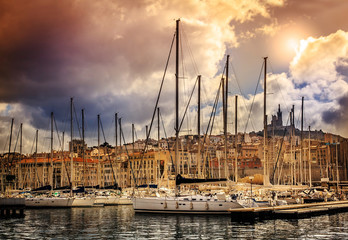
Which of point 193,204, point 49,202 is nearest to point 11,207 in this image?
point 49,202

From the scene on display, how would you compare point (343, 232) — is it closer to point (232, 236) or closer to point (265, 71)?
point (232, 236)

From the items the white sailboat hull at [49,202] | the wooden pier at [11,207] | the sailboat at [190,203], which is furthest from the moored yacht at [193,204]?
the white sailboat hull at [49,202]

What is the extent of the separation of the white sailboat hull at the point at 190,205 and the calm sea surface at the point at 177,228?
34.2 inches

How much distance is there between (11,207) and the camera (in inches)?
1569

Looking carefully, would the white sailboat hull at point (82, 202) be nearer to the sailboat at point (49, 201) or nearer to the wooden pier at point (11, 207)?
the sailboat at point (49, 201)

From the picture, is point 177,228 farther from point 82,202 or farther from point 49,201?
point 49,201

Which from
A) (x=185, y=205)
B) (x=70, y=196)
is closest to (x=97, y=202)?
Answer: (x=70, y=196)

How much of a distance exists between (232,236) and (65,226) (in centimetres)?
1320

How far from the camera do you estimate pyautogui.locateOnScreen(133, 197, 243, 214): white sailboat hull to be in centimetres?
3419

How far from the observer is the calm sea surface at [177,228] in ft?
82.0

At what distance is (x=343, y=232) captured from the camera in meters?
26.1

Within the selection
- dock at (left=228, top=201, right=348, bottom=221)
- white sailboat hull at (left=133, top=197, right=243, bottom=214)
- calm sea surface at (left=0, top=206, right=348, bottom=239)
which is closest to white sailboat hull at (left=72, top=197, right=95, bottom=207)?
calm sea surface at (left=0, top=206, right=348, bottom=239)

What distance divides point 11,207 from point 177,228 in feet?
64.9

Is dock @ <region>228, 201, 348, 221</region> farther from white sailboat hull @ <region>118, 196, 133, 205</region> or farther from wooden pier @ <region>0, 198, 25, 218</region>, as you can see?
white sailboat hull @ <region>118, 196, 133, 205</region>
